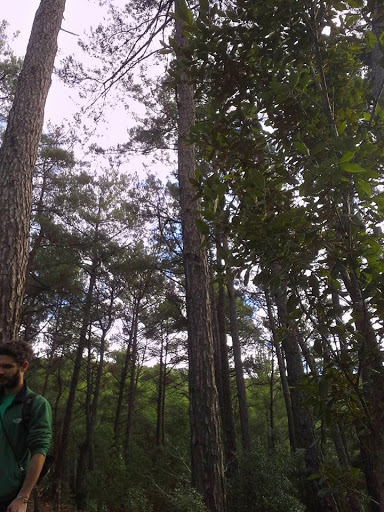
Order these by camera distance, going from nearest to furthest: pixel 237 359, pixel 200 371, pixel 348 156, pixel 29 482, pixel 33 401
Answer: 1. pixel 348 156
2. pixel 29 482
3. pixel 33 401
4. pixel 200 371
5. pixel 237 359

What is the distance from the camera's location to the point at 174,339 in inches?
850

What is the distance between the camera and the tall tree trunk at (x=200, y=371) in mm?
4059

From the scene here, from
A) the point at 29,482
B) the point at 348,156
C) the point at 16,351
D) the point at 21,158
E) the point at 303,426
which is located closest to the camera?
the point at 348,156

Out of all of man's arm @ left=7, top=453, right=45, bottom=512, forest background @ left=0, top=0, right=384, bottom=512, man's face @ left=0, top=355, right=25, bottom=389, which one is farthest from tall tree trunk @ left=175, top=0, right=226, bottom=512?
man's arm @ left=7, top=453, right=45, bottom=512

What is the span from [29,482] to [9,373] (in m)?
0.64

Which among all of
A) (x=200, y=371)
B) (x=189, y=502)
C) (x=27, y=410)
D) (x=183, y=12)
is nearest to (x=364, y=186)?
(x=183, y=12)

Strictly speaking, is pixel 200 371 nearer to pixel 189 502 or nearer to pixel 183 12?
pixel 189 502

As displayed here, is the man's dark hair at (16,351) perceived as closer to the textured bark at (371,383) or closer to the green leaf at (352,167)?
the textured bark at (371,383)

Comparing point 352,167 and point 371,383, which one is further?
point 371,383

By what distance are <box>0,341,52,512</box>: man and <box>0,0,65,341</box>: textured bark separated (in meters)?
1.15

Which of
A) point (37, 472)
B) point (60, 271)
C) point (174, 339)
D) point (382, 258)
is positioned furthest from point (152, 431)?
point (382, 258)

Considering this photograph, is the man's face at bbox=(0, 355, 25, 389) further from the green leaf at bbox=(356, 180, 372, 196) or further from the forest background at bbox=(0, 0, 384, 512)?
the green leaf at bbox=(356, 180, 372, 196)

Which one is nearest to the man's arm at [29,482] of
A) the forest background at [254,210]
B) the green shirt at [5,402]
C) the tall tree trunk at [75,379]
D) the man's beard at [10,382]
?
the green shirt at [5,402]

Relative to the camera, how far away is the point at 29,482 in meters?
2.20
